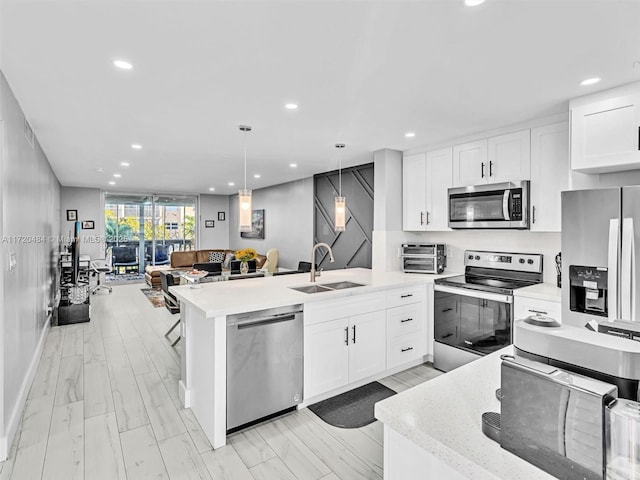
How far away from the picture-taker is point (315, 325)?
9.00ft

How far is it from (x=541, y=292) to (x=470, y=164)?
4.94 feet

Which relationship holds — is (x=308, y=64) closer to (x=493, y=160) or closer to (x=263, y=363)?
(x=263, y=363)

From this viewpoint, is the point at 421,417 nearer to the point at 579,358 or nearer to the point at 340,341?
the point at 579,358

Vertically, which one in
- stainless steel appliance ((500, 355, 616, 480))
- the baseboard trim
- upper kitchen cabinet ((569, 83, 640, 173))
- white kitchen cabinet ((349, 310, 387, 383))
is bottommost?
the baseboard trim

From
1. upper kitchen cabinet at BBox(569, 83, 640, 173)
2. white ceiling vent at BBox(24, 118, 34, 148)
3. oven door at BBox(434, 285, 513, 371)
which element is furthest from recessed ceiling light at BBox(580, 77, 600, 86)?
white ceiling vent at BBox(24, 118, 34, 148)

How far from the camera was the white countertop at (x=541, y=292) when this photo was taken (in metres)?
2.74

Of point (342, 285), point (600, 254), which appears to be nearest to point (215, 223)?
point (342, 285)

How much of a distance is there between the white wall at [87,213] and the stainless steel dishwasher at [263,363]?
8308mm

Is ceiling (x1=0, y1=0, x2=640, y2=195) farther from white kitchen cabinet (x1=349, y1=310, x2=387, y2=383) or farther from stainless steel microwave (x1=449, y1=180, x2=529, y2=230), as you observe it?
white kitchen cabinet (x1=349, y1=310, x2=387, y2=383)

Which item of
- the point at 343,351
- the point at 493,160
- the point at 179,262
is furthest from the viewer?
the point at 179,262

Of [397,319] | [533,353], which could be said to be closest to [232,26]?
[533,353]

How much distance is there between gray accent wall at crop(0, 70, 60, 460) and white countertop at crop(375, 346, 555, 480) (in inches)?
100.0

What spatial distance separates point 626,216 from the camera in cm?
202

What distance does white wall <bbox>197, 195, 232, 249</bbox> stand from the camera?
34.5ft
